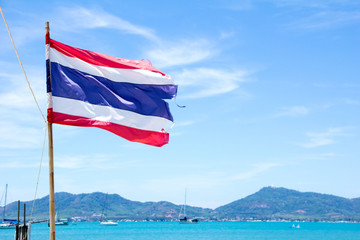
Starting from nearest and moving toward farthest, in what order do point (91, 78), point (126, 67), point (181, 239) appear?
point (91, 78)
point (126, 67)
point (181, 239)

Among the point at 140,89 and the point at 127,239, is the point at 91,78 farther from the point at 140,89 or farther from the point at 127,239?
the point at 127,239

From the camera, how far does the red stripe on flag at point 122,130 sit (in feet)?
35.8

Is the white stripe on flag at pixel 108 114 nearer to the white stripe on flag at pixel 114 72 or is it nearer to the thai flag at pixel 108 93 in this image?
the thai flag at pixel 108 93

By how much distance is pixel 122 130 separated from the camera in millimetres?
12102

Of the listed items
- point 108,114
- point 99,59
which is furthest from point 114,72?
point 108,114

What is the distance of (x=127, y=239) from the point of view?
154 metres

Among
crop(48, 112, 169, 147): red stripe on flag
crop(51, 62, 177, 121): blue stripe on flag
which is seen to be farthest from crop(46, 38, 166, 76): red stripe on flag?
crop(48, 112, 169, 147): red stripe on flag

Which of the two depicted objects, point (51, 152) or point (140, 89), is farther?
point (140, 89)

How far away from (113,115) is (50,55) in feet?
6.56

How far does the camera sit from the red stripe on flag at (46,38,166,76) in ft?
36.5

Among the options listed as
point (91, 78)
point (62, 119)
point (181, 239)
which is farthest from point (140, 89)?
point (181, 239)

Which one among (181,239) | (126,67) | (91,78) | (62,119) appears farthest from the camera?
(181,239)

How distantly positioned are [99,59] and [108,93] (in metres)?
0.81

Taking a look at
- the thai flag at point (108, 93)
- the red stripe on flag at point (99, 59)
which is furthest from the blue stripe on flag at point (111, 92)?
the red stripe on flag at point (99, 59)
